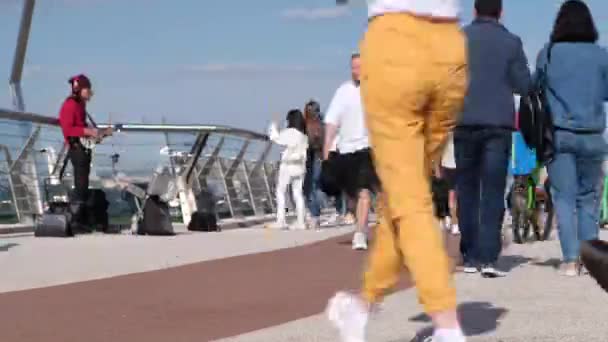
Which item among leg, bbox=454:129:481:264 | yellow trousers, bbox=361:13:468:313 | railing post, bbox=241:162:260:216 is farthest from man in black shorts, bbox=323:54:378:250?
railing post, bbox=241:162:260:216

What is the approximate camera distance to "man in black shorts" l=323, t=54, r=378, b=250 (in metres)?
9.01

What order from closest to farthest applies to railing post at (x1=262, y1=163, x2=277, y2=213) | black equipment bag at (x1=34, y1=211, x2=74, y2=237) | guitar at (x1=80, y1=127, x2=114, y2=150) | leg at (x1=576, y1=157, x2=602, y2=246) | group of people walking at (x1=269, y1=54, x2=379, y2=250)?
leg at (x1=576, y1=157, x2=602, y2=246), group of people walking at (x1=269, y1=54, x2=379, y2=250), black equipment bag at (x1=34, y1=211, x2=74, y2=237), guitar at (x1=80, y1=127, x2=114, y2=150), railing post at (x1=262, y1=163, x2=277, y2=213)

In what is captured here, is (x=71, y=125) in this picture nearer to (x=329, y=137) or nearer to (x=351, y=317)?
(x=329, y=137)

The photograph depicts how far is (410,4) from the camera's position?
4.70m

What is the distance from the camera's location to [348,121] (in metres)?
10.4

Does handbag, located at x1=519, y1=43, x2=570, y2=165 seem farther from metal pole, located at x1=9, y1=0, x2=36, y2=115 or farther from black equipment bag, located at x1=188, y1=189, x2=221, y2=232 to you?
metal pole, located at x1=9, y1=0, x2=36, y2=115

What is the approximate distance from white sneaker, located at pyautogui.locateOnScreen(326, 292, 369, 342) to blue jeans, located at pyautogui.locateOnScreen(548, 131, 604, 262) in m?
3.85

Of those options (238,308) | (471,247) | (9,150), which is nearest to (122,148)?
(9,150)

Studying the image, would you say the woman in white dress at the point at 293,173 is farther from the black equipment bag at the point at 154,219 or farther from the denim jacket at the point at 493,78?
the denim jacket at the point at 493,78

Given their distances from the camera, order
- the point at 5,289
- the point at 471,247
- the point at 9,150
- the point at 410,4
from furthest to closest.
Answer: the point at 9,150 < the point at 471,247 < the point at 5,289 < the point at 410,4

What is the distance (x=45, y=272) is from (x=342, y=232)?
22.1 feet

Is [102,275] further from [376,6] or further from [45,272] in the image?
[376,6]

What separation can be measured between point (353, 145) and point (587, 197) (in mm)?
2352

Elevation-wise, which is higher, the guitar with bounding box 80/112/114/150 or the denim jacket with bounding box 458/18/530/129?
the denim jacket with bounding box 458/18/530/129
